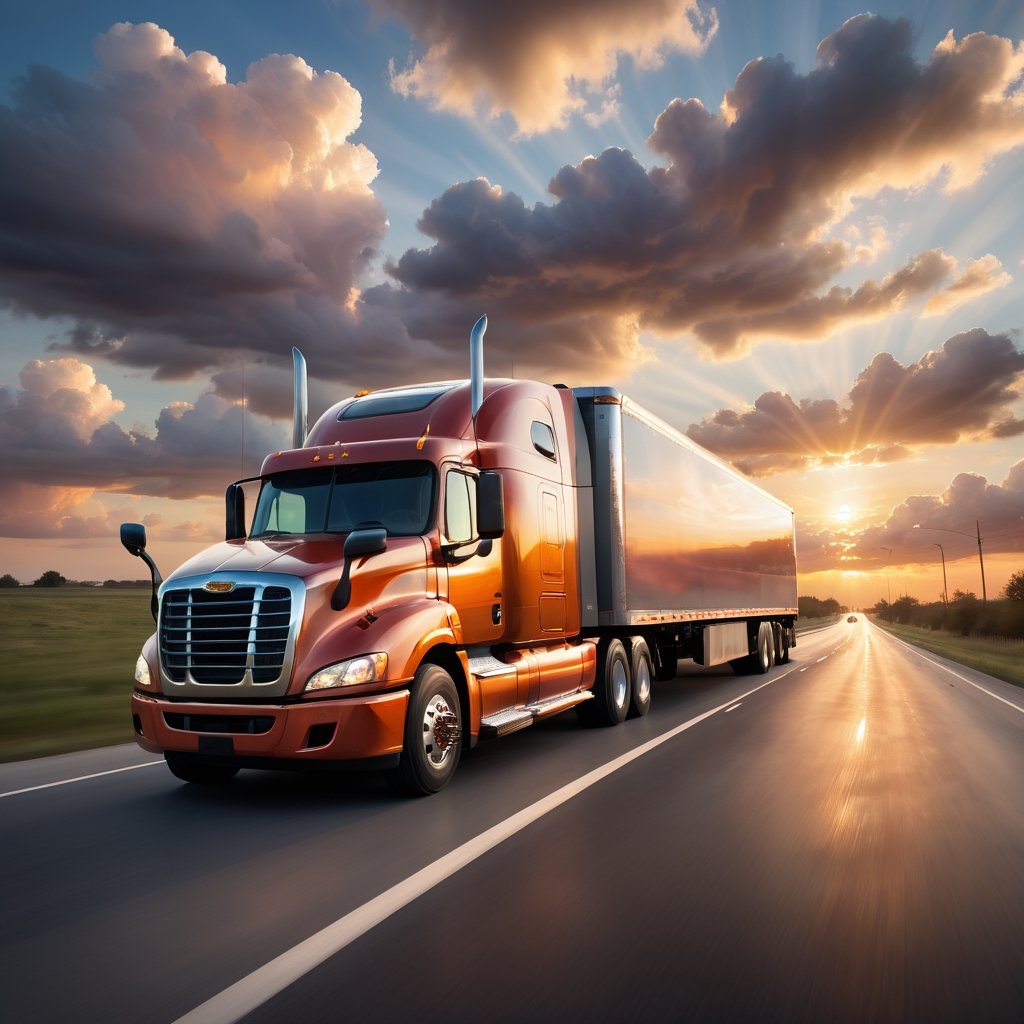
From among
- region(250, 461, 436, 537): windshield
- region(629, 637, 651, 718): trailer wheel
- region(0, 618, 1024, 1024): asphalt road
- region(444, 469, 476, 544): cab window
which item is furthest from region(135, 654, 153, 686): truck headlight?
region(629, 637, 651, 718): trailer wheel

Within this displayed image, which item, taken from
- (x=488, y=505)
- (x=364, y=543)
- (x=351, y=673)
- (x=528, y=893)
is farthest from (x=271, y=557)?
(x=528, y=893)

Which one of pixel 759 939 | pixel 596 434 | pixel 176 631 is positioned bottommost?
pixel 759 939

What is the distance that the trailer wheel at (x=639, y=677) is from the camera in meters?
13.6

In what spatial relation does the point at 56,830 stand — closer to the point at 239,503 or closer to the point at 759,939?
the point at 239,503

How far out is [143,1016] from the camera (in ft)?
11.4

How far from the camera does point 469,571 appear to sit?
29.5 feet

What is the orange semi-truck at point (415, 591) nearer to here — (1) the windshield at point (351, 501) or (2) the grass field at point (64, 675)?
(1) the windshield at point (351, 501)

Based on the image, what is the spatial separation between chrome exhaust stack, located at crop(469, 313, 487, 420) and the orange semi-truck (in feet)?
0.07

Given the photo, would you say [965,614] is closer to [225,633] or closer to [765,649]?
[765,649]

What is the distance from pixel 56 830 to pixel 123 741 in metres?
5.85

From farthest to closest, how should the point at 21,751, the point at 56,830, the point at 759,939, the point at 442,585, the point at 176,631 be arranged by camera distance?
the point at 21,751 → the point at 442,585 → the point at 176,631 → the point at 56,830 → the point at 759,939

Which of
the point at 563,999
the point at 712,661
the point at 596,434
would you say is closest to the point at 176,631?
the point at 563,999

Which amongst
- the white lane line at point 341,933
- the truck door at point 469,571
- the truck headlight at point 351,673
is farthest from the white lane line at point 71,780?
the white lane line at point 341,933

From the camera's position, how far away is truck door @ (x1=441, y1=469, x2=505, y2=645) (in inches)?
344
